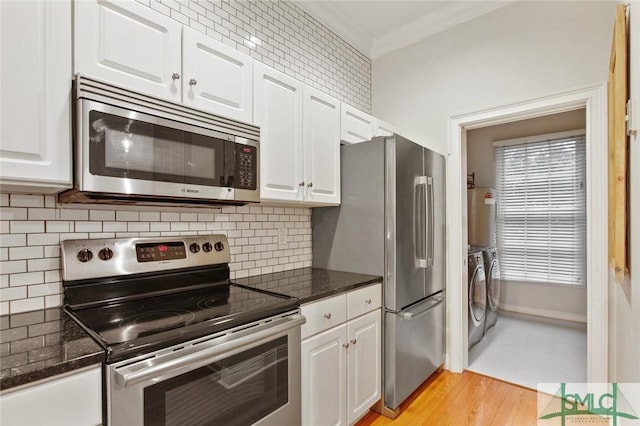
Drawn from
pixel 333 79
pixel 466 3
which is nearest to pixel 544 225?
pixel 466 3

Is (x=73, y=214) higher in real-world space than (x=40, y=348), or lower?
higher

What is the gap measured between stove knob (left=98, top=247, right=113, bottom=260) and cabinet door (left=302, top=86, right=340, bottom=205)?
3.55 feet

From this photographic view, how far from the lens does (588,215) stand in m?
2.20

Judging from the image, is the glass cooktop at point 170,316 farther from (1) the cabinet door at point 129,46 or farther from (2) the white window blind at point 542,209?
(2) the white window blind at point 542,209

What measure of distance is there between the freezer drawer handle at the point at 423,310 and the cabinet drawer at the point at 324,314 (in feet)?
1.70

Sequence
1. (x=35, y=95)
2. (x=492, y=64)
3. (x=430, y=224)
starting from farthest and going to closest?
(x=492, y=64) < (x=430, y=224) < (x=35, y=95)

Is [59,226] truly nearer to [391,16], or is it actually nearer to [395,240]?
→ [395,240]

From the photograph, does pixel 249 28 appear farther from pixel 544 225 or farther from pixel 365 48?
pixel 544 225

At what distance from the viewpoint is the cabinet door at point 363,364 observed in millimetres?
1908

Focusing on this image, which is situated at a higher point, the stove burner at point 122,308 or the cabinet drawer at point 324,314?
the stove burner at point 122,308

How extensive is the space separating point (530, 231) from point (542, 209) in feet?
1.06

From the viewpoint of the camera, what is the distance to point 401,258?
2139mm

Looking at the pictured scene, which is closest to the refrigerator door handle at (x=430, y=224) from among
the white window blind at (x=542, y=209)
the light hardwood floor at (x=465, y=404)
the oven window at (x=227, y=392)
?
the light hardwood floor at (x=465, y=404)

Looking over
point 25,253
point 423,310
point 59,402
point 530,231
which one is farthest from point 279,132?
point 530,231
